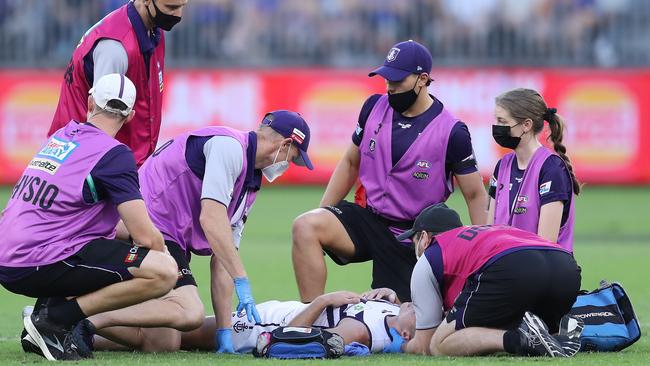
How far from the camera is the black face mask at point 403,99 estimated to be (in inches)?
380

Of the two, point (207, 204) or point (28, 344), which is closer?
point (28, 344)

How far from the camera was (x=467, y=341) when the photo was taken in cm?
775

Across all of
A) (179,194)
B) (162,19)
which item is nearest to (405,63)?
(162,19)

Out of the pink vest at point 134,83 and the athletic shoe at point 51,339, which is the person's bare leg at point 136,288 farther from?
the pink vest at point 134,83

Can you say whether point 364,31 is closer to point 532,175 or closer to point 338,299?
point 532,175

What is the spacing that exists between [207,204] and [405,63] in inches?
86.2

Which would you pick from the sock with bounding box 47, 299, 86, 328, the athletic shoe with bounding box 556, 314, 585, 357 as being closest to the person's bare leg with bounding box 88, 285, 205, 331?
the sock with bounding box 47, 299, 86, 328

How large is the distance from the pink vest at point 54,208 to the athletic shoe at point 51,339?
36 cm

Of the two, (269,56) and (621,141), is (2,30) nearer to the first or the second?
(269,56)

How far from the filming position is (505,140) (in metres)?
8.98

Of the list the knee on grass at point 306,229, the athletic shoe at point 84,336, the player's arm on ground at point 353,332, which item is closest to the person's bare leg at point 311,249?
the knee on grass at point 306,229

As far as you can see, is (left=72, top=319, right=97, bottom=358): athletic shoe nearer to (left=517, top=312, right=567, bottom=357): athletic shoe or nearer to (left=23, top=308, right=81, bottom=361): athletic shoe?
(left=23, top=308, right=81, bottom=361): athletic shoe

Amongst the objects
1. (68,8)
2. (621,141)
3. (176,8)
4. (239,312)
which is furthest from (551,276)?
(68,8)

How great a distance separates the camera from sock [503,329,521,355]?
7.63 m
